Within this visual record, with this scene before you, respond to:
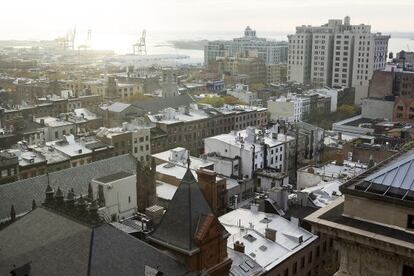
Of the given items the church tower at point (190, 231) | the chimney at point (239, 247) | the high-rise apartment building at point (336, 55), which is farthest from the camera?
the high-rise apartment building at point (336, 55)

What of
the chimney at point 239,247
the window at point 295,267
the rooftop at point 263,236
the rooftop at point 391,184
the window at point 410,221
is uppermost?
the rooftop at point 391,184

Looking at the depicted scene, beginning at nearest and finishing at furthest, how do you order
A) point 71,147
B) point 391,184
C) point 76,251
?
1. point 391,184
2. point 76,251
3. point 71,147

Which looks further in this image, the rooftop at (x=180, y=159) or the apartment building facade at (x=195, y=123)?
the apartment building facade at (x=195, y=123)

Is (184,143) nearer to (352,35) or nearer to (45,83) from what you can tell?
(45,83)

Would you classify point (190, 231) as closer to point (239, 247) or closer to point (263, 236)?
point (239, 247)

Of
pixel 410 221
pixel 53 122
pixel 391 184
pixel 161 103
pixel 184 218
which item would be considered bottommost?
pixel 53 122

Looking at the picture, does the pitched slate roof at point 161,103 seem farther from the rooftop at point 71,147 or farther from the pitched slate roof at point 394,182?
the pitched slate roof at point 394,182

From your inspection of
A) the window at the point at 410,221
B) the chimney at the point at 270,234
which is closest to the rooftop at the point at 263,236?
the chimney at the point at 270,234

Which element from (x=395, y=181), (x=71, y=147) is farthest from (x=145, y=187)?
(x=395, y=181)
